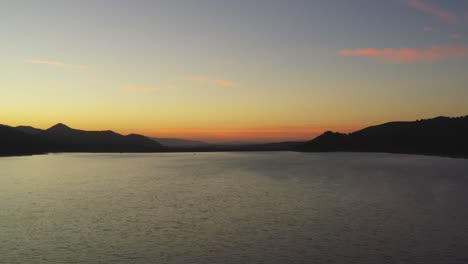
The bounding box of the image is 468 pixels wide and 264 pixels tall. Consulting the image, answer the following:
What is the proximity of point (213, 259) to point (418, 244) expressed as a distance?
17.3 m

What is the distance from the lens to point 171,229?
43594mm

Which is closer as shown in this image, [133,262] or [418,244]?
[133,262]

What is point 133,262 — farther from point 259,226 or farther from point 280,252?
point 259,226

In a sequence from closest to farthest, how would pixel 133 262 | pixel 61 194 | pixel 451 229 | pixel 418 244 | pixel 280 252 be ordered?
pixel 133 262, pixel 280 252, pixel 418 244, pixel 451 229, pixel 61 194

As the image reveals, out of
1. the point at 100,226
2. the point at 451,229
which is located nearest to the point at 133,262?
the point at 100,226

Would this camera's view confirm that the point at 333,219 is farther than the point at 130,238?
Yes

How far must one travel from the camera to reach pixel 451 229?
42.2 metres

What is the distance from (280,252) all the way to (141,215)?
24403 millimetres

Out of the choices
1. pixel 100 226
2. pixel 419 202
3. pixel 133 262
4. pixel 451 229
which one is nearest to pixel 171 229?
pixel 100 226

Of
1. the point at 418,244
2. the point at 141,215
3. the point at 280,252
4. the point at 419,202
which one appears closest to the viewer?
the point at 280,252

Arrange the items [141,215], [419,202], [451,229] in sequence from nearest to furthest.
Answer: [451,229], [141,215], [419,202]

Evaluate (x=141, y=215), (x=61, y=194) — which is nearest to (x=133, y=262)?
(x=141, y=215)

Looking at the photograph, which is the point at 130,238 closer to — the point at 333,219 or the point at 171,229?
the point at 171,229

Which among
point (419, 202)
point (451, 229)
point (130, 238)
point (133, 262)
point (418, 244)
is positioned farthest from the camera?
point (419, 202)
